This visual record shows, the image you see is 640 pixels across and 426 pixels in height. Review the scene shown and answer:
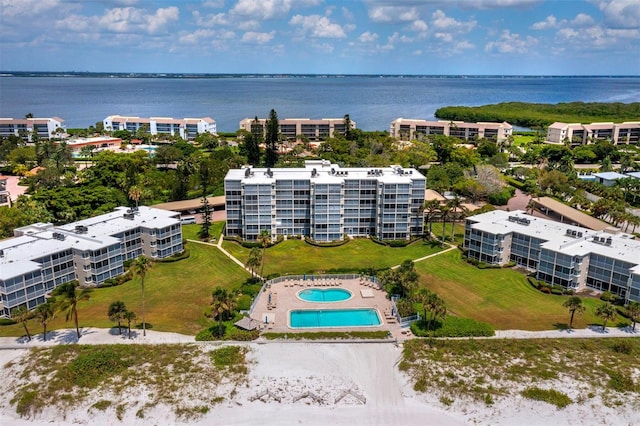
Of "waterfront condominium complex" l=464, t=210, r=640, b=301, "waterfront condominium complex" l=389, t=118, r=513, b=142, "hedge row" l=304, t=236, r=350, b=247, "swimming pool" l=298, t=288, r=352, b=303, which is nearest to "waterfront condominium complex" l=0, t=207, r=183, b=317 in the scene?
"hedge row" l=304, t=236, r=350, b=247

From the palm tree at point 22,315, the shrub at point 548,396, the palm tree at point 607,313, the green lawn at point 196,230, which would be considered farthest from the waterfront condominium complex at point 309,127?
the shrub at point 548,396

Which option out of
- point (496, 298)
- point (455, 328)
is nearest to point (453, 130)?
point (496, 298)

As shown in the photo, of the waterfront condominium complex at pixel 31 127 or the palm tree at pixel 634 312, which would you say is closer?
the palm tree at pixel 634 312

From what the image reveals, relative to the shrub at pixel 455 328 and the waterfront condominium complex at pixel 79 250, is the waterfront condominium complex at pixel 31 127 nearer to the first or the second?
the waterfront condominium complex at pixel 79 250

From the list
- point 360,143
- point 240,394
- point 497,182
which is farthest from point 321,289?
point 360,143

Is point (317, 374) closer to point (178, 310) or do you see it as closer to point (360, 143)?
point (178, 310)

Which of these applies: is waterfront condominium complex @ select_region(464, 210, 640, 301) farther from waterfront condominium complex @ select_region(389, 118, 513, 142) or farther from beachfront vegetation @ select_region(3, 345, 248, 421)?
waterfront condominium complex @ select_region(389, 118, 513, 142)
